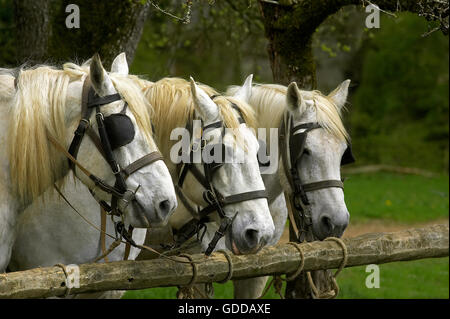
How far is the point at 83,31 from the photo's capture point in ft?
21.7

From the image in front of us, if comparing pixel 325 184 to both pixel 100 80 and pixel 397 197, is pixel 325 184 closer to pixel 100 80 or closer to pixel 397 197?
pixel 100 80

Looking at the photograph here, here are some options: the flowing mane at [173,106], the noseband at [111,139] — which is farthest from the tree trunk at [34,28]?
the noseband at [111,139]

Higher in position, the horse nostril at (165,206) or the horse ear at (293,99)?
the horse ear at (293,99)

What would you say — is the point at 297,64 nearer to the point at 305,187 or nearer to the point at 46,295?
the point at 305,187

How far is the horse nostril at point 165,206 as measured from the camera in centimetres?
357

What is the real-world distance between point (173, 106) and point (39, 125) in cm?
105

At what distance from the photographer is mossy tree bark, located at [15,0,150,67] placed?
21.5 ft

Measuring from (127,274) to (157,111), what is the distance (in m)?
1.28

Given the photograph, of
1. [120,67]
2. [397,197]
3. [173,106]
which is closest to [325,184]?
[173,106]

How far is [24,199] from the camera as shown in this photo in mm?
3770

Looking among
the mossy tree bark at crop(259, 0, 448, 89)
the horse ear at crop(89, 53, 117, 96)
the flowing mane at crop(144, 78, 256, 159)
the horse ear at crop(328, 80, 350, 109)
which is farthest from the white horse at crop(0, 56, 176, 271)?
the mossy tree bark at crop(259, 0, 448, 89)

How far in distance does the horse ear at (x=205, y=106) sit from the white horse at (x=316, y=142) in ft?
2.50

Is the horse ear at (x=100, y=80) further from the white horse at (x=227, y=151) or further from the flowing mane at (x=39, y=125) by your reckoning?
the white horse at (x=227, y=151)

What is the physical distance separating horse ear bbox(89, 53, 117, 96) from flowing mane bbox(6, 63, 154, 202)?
9cm
